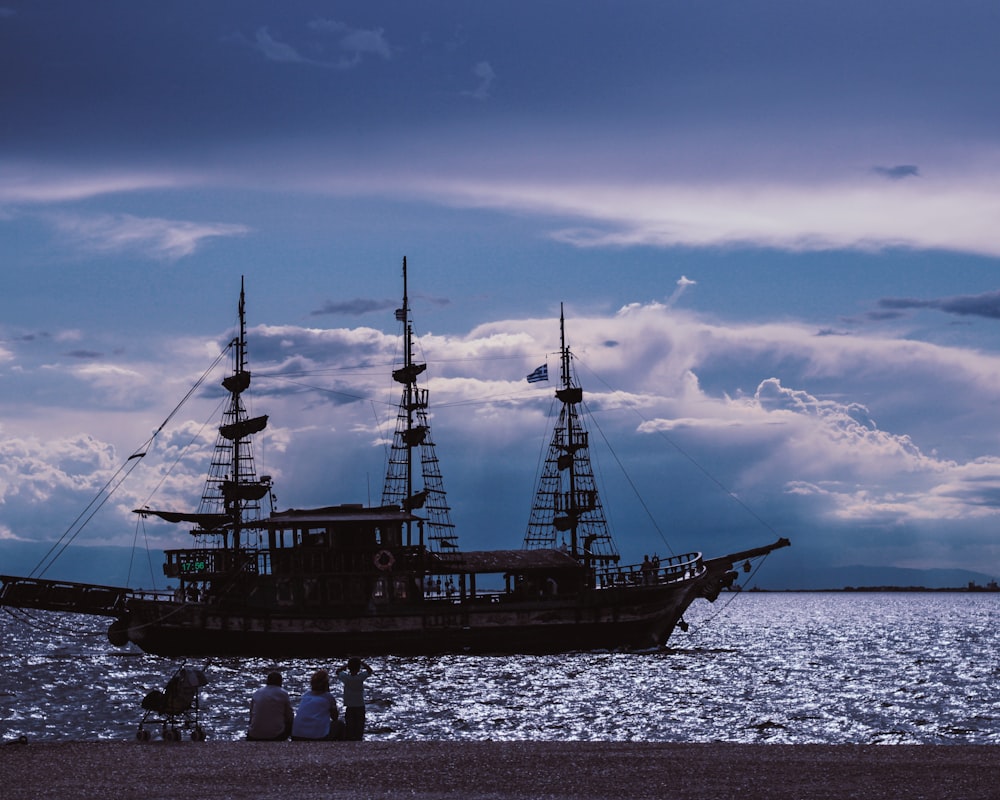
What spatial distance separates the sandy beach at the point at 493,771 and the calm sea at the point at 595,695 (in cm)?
1540

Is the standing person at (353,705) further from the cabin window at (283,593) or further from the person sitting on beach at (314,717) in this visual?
the cabin window at (283,593)

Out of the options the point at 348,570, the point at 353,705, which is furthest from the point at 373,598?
the point at 353,705

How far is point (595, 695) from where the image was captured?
160 feet

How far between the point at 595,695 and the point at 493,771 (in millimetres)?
32414

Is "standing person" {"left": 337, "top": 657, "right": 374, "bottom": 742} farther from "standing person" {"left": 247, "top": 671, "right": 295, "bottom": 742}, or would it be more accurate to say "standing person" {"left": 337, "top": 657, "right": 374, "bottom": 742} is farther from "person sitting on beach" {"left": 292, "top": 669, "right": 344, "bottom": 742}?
"standing person" {"left": 247, "top": 671, "right": 295, "bottom": 742}

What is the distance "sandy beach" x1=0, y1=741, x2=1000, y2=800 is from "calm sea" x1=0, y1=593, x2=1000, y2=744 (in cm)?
1540

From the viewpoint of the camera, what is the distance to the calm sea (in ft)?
125

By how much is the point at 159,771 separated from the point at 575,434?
67.6 m

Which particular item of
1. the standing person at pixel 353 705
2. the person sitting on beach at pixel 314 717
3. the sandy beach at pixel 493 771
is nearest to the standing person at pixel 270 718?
the person sitting on beach at pixel 314 717

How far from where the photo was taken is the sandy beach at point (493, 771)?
15.4 metres

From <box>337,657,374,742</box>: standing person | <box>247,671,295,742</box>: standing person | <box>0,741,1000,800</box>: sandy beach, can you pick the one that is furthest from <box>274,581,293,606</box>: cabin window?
<box>0,741,1000,800</box>: sandy beach

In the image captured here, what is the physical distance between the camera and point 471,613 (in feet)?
219

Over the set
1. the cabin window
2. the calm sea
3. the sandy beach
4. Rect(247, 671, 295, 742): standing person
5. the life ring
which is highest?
the life ring

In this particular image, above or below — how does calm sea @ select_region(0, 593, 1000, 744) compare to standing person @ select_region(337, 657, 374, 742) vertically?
below
